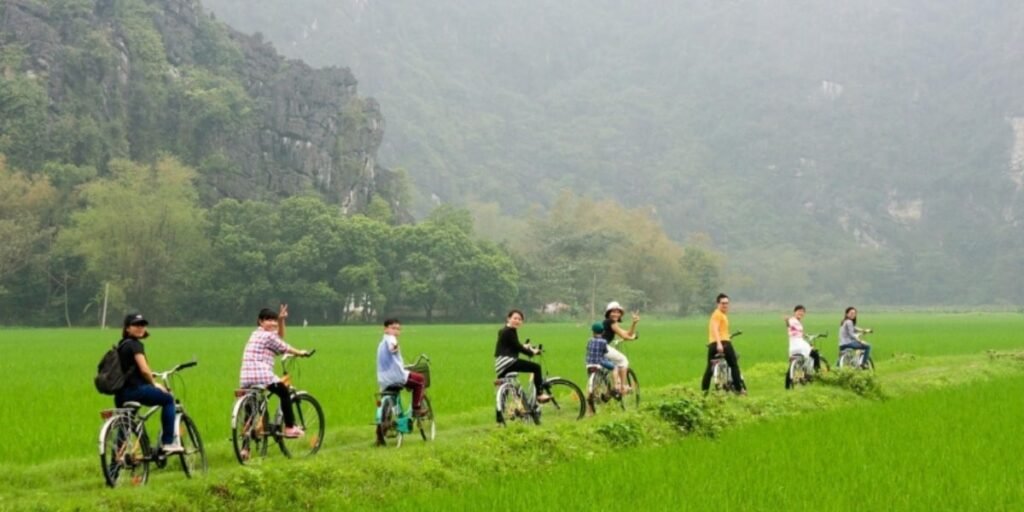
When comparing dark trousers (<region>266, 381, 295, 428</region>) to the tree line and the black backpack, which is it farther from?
Result: the tree line

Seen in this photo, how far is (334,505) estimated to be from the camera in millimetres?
9820

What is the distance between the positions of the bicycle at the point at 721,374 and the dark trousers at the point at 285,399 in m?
8.29

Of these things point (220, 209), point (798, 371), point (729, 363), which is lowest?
point (798, 371)

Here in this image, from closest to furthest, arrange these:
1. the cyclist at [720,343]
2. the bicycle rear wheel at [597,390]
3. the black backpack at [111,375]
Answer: the black backpack at [111,375] < the bicycle rear wheel at [597,390] < the cyclist at [720,343]

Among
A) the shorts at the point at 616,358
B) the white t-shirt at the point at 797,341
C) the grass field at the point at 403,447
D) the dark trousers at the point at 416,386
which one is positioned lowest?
the grass field at the point at 403,447

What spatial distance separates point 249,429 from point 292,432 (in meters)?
0.53

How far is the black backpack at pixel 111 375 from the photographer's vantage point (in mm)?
10312

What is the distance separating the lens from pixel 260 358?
12109 mm

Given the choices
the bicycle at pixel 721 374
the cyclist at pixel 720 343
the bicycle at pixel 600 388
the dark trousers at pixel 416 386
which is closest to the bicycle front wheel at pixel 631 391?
the bicycle at pixel 600 388

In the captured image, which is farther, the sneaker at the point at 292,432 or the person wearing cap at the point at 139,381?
the sneaker at the point at 292,432

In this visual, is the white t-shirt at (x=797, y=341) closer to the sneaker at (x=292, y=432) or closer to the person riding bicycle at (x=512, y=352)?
the person riding bicycle at (x=512, y=352)

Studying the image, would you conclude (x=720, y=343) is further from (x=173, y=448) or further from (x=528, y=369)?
(x=173, y=448)

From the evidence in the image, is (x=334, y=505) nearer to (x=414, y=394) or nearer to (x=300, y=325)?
(x=414, y=394)

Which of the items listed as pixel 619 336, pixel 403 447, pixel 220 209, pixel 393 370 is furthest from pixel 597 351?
pixel 220 209
